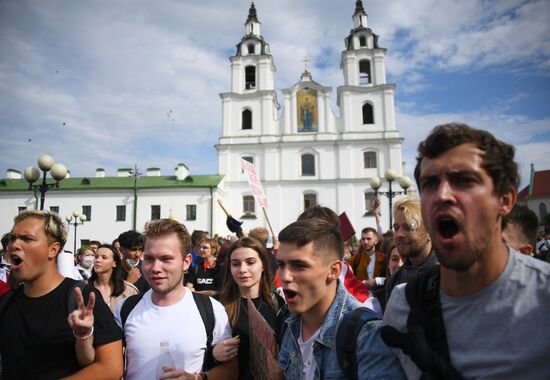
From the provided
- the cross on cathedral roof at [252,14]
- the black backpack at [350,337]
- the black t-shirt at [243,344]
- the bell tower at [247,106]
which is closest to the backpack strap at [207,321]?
the black t-shirt at [243,344]

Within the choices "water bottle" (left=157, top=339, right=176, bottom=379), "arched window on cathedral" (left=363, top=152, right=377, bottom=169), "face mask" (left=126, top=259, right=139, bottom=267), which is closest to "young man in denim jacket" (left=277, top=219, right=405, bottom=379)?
"water bottle" (left=157, top=339, right=176, bottom=379)

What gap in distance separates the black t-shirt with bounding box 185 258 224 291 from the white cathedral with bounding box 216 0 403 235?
2947 centimetres

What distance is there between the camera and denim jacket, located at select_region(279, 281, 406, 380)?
5.36ft

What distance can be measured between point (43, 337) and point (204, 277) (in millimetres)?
3446

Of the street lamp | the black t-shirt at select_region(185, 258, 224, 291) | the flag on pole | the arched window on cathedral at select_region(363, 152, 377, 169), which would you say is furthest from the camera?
the arched window on cathedral at select_region(363, 152, 377, 169)

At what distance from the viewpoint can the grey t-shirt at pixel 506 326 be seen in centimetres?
131

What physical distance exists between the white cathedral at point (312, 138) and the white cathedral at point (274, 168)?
10cm

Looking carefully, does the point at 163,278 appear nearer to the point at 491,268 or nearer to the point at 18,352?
the point at 18,352

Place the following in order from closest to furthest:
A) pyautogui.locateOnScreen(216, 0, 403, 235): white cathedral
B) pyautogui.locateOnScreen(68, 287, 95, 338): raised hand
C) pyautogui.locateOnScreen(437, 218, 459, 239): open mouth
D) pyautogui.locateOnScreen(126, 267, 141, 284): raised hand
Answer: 1. pyautogui.locateOnScreen(437, 218, 459, 239): open mouth
2. pyautogui.locateOnScreen(68, 287, 95, 338): raised hand
3. pyautogui.locateOnScreen(126, 267, 141, 284): raised hand
4. pyautogui.locateOnScreen(216, 0, 403, 235): white cathedral

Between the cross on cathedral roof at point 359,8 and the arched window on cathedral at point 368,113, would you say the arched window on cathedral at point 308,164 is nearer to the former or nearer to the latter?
the arched window on cathedral at point 368,113

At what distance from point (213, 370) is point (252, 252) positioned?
132 cm

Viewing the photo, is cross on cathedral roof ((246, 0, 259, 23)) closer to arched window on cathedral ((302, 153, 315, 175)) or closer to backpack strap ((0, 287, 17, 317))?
arched window on cathedral ((302, 153, 315, 175))

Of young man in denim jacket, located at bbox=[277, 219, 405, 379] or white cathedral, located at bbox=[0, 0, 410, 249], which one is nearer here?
young man in denim jacket, located at bbox=[277, 219, 405, 379]

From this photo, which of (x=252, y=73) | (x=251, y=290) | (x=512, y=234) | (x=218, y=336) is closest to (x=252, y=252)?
(x=251, y=290)
